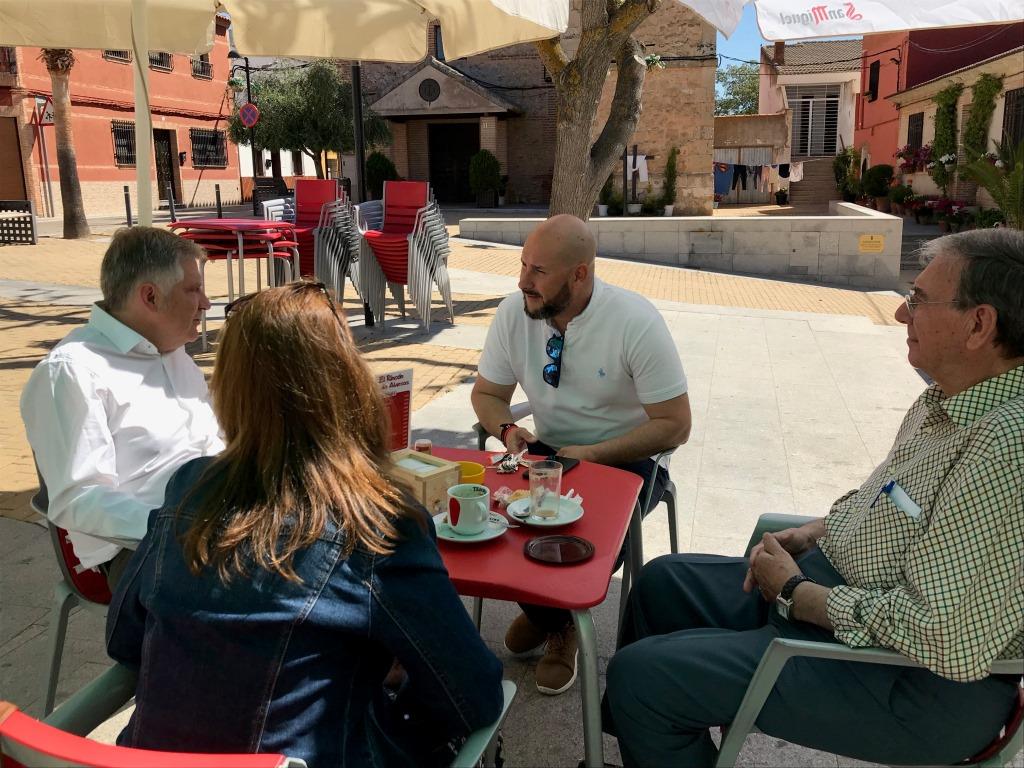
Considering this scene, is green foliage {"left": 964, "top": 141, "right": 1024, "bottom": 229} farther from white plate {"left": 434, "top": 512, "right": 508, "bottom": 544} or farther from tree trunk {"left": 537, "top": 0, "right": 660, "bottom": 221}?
white plate {"left": 434, "top": 512, "right": 508, "bottom": 544}

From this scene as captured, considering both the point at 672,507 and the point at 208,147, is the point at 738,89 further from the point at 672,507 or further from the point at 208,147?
the point at 672,507

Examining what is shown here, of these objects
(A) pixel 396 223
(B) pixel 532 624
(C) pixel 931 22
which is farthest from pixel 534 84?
(B) pixel 532 624

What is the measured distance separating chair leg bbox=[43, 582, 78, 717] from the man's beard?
5.23 ft

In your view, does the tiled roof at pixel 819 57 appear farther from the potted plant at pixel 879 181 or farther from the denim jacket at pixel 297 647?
the denim jacket at pixel 297 647

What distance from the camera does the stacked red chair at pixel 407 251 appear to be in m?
7.99

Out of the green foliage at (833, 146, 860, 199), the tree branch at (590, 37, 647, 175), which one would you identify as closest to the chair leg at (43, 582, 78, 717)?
the tree branch at (590, 37, 647, 175)

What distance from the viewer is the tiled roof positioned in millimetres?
36438

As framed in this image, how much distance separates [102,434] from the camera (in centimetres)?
206

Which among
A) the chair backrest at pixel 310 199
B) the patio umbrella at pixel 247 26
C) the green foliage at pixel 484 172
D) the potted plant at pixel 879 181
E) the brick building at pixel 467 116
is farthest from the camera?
the brick building at pixel 467 116

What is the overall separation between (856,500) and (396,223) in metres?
7.30

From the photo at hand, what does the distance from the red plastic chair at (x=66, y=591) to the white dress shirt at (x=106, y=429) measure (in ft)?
0.22

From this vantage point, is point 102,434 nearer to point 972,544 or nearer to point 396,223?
point 972,544

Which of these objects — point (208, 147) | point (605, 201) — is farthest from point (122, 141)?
point (605, 201)

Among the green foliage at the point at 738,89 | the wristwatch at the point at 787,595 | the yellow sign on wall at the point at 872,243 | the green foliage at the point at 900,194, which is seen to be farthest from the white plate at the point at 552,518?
the green foliage at the point at 738,89
